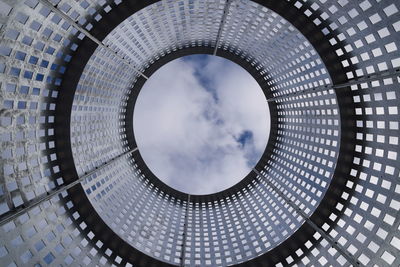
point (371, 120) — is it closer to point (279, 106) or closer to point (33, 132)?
point (279, 106)

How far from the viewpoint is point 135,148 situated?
6969 centimetres

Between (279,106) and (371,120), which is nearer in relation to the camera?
(371,120)

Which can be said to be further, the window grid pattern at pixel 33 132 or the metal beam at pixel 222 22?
the metal beam at pixel 222 22

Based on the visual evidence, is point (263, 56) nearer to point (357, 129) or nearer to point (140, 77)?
point (357, 129)

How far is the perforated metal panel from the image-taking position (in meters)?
32.1

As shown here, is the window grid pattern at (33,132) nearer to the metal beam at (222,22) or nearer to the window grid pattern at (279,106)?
the window grid pattern at (279,106)

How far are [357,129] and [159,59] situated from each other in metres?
43.4

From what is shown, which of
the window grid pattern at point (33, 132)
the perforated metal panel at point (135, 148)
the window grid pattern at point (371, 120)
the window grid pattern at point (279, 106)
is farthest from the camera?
the window grid pattern at point (279, 106)

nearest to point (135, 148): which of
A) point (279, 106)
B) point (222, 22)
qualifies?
point (222, 22)

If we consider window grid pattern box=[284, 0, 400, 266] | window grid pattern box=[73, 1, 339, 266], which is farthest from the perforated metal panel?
window grid pattern box=[73, 1, 339, 266]

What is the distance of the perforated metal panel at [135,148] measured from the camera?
32062mm

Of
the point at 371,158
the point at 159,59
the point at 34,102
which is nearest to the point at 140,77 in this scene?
the point at 159,59

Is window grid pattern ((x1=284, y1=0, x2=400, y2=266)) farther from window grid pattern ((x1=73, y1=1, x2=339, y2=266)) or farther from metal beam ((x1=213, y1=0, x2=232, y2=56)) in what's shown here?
metal beam ((x1=213, y1=0, x2=232, y2=56))

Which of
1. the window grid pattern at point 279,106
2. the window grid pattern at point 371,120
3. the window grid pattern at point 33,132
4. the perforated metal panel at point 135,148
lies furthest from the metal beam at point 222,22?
the window grid pattern at point 33,132
